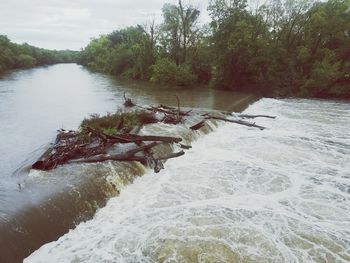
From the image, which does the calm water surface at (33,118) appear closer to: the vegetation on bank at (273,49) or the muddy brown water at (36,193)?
the muddy brown water at (36,193)

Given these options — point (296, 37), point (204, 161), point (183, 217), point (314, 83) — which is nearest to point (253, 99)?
Answer: point (314, 83)

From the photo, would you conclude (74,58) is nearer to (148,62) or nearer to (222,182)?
(148,62)

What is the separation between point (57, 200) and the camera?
7754 mm

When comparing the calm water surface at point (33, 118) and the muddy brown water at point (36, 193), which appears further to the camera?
the calm water surface at point (33, 118)

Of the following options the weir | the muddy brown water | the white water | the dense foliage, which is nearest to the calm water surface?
the muddy brown water

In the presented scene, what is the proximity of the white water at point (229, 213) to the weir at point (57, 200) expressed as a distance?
0.25 m

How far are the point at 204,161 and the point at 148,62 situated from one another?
35220mm

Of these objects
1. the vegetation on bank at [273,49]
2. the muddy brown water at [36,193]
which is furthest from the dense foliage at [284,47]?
the muddy brown water at [36,193]

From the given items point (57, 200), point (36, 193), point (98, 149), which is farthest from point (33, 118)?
point (57, 200)

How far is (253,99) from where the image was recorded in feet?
92.3

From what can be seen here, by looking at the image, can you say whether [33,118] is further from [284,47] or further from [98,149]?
[284,47]

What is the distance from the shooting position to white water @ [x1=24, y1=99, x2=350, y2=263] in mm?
6496

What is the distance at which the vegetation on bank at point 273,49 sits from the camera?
30.3 m

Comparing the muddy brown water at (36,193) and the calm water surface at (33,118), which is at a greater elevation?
the muddy brown water at (36,193)
